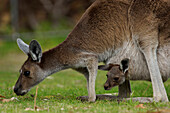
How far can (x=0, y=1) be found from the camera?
16281 mm

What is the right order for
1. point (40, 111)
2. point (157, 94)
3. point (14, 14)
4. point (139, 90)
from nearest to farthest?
point (40, 111), point (157, 94), point (139, 90), point (14, 14)

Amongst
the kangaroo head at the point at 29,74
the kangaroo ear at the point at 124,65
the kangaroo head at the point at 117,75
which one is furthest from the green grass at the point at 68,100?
the kangaroo ear at the point at 124,65

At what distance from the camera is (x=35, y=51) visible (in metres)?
4.34

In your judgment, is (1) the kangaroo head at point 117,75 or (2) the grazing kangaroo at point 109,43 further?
(1) the kangaroo head at point 117,75

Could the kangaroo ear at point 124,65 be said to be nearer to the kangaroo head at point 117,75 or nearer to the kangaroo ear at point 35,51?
the kangaroo head at point 117,75

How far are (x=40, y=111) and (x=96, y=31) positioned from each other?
163 cm

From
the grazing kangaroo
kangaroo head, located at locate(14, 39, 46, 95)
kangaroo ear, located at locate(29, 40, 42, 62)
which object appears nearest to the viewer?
the grazing kangaroo

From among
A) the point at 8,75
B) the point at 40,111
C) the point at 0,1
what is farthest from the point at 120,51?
the point at 0,1

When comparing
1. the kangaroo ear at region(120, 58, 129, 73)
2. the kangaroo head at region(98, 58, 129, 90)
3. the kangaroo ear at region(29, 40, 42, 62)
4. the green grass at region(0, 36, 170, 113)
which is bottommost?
the green grass at region(0, 36, 170, 113)

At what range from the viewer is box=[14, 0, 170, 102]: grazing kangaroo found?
13.2 ft

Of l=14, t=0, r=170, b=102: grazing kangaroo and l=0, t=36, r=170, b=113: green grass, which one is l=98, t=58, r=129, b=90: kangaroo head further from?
l=0, t=36, r=170, b=113: green grass

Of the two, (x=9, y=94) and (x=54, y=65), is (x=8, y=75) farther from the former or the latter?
(x=54, y=65)

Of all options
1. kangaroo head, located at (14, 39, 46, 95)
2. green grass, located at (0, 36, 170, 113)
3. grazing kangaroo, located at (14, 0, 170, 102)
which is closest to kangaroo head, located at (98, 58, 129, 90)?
grazing kangaroo, located at (14, 0, 170, 102)

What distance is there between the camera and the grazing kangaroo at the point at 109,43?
4027 millimetres
